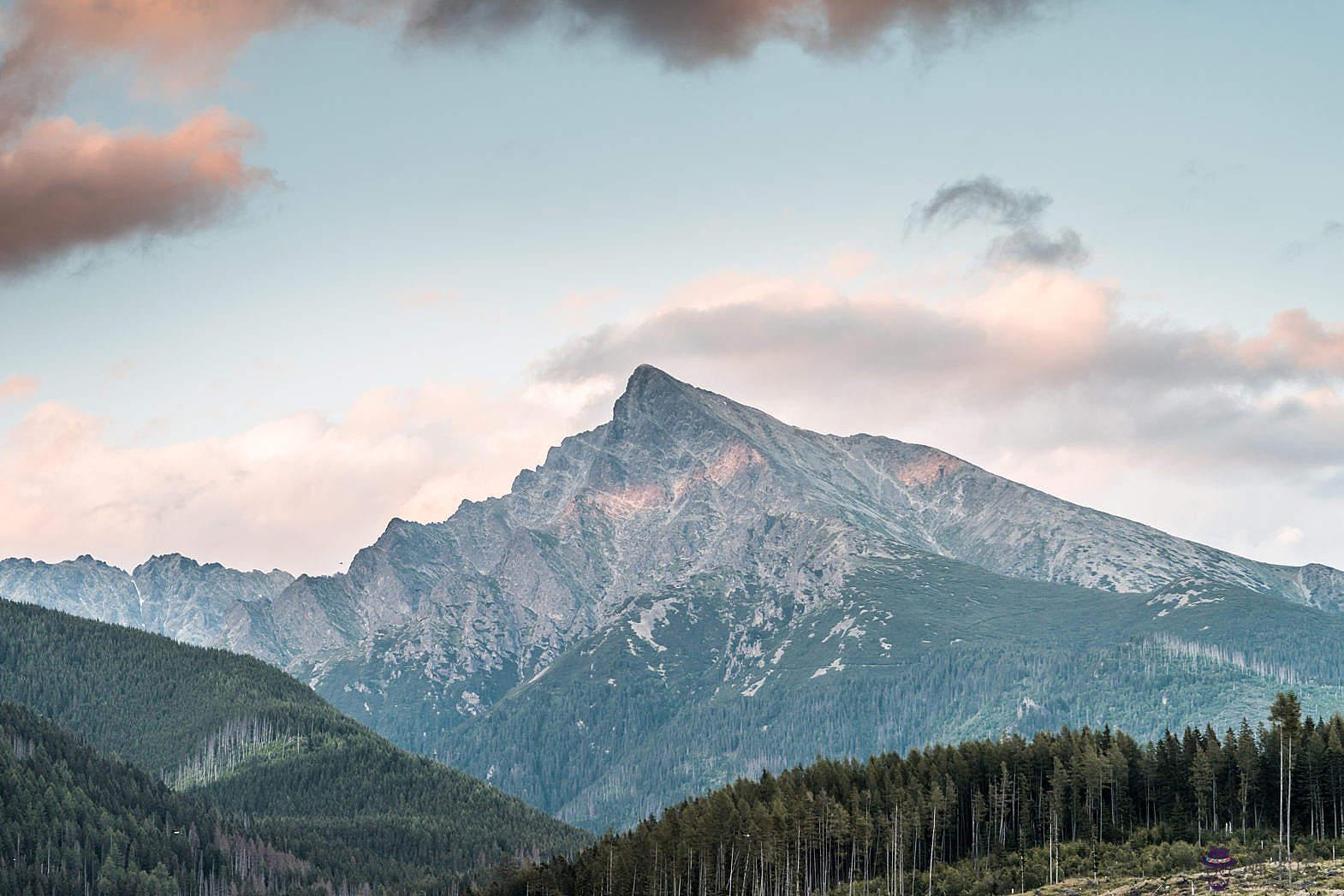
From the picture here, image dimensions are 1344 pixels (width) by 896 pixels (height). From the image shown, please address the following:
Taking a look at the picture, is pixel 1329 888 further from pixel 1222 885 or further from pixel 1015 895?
pixel 1015 895

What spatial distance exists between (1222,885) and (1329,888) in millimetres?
11832

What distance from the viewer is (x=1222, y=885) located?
563ft

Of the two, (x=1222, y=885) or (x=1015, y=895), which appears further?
(x=1015, y=895)

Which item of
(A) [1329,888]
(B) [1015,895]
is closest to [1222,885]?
(A) [1329,888]

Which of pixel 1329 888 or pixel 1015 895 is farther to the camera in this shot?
pixel 1015 895

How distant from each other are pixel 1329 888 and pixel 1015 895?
1679 inches

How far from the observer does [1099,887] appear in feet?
625

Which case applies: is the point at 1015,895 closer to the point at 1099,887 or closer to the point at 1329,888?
the point at 1099,887

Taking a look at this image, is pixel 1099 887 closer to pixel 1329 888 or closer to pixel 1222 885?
pixel 1222 885

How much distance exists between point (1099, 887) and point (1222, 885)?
21.2m

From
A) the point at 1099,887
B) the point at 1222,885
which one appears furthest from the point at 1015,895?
the point at 1222,885

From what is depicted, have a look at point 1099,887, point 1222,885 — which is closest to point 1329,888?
point 1222,885

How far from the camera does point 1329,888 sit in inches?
6393

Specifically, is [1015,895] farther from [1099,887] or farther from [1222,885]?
[1222,885]
